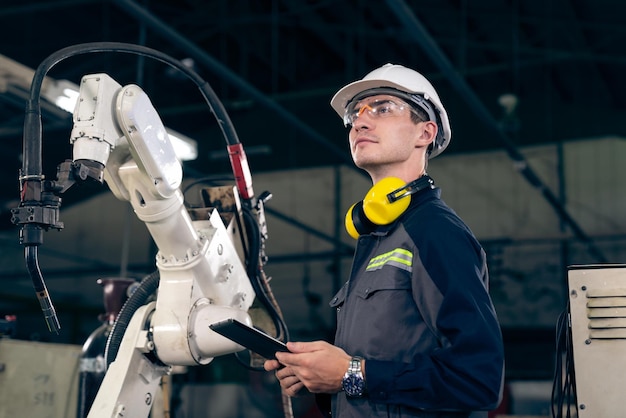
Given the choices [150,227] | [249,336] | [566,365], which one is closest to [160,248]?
[150,227]

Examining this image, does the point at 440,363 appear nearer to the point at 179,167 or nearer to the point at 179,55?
the point at 179,167

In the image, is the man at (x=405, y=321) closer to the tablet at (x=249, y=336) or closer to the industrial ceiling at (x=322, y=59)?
the tablet at (x=249, y=336)

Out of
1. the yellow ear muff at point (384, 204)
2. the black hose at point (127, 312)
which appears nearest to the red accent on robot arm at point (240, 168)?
the black hose at point (127, 312)

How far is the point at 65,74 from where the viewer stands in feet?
26.4

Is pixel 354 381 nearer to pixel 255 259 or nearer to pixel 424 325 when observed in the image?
pixel 424 325

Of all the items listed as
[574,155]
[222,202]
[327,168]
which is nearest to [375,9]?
[327,168]

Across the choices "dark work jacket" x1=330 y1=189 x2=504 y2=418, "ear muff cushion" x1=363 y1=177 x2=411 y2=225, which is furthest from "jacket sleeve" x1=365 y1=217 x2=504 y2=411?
"ear muff cushion" x1=363 y1=177 x2=411 y2=225

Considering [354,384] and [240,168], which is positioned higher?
[240,168]

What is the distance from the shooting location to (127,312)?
84.6 inches

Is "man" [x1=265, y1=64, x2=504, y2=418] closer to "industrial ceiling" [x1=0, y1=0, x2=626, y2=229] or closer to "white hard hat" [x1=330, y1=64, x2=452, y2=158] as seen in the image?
"white hard hat" [x1=330, y1=64, x2=452, y2=158]

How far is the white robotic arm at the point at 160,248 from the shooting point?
1834 mm

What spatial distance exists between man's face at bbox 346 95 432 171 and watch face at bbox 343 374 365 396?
0.57 metres

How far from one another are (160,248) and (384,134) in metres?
0.70

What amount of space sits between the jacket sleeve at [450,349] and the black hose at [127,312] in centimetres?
90
